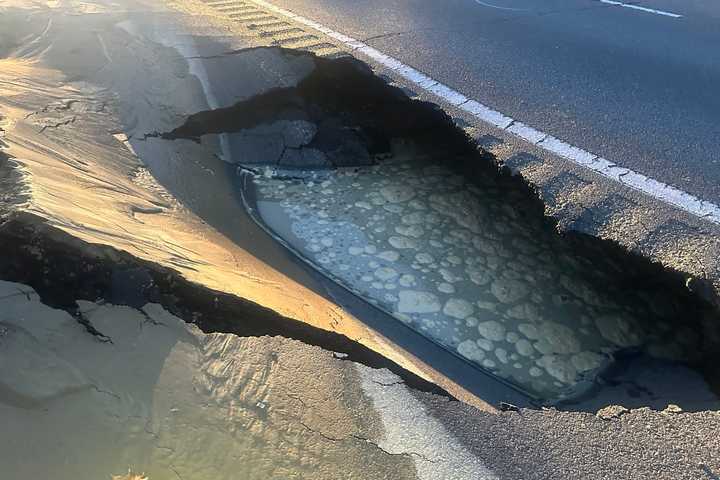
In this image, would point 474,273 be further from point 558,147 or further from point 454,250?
point 558,147

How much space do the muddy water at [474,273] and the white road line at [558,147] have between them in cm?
45

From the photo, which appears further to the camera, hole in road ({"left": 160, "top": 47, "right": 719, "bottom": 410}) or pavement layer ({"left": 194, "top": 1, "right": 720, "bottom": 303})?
hole in road ({"left": 160, "top": 47, "right": 719, "bottom": 410})

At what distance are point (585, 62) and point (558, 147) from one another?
193 cm

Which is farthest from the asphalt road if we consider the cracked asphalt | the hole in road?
the cracked asphalt

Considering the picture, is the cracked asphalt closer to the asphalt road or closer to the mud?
the mud

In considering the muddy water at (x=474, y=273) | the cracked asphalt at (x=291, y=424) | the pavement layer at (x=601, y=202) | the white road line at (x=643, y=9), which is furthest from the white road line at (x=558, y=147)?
the white road line at (x=643, y=9)

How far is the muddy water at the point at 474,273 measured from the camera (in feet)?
10.6

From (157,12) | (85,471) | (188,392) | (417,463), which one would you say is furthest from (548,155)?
(157,12)

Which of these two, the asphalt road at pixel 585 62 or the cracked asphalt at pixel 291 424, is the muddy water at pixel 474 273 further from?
the cracked asphalt at pixel 291 424

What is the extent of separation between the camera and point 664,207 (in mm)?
3277

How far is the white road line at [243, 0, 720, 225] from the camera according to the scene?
3332 mm

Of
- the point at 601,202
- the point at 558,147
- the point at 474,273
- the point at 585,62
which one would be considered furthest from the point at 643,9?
the point at 474,273

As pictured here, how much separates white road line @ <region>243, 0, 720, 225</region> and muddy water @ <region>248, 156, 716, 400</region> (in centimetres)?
45

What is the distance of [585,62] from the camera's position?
17.4ft
